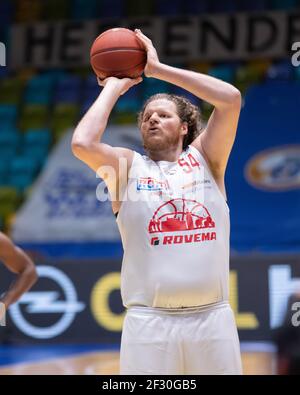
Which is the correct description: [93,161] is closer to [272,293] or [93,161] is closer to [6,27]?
[272,293]

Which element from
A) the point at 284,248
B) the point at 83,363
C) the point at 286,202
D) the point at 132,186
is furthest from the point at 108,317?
the point at 132,186

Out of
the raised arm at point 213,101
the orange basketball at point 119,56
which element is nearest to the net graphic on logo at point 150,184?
the raised arm at point 213,101

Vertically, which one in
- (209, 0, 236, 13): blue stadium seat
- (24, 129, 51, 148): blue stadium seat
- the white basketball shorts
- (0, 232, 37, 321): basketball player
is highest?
(209, 0, 236, 13): blue stadium seat

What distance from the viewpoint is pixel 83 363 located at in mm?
7727

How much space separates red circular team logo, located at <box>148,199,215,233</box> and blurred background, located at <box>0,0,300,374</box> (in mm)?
3772

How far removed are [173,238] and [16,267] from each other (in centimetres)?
184

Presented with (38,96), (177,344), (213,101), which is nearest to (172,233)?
(177,344)

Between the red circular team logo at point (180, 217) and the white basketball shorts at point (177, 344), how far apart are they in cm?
37

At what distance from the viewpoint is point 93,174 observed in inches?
457

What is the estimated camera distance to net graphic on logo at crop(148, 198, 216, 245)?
3.80 metres
